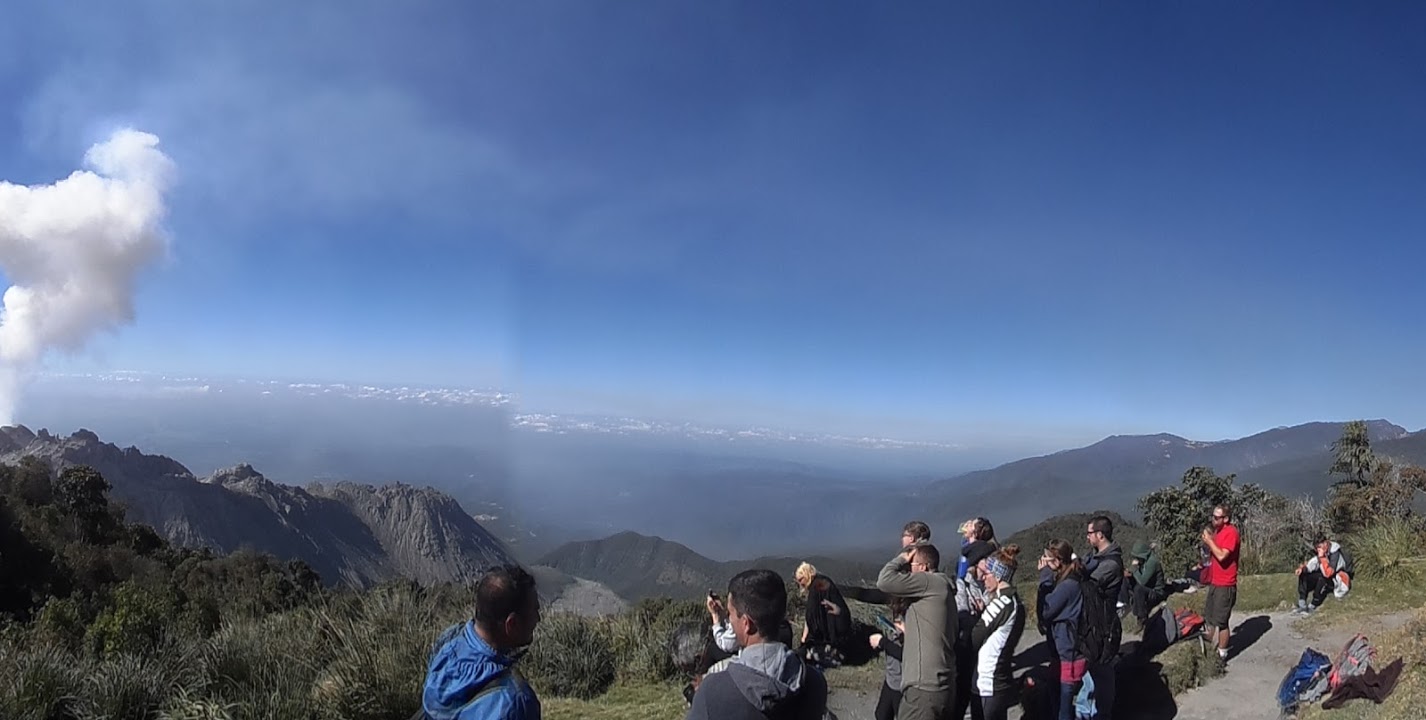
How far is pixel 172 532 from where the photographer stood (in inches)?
3836

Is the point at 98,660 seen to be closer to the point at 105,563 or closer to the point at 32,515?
the point at 105,563

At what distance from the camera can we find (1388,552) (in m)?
10.2

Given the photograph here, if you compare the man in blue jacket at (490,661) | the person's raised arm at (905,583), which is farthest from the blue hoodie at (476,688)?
the person's raised arm at (905,583)

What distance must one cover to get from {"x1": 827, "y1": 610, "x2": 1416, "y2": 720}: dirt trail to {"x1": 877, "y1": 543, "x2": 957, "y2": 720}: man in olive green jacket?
234 cm

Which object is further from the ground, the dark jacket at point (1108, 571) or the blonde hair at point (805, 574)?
the blonde hair at point (805, 574)

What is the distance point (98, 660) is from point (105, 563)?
87.6ft

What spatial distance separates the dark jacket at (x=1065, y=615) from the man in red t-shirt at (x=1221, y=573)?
10.2 ft

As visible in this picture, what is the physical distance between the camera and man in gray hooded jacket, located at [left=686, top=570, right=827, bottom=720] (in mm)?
2285

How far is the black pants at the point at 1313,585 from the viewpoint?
9130 millimetres

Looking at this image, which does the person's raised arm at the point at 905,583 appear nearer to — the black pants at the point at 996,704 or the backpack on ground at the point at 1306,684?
the black pants at the point at 996,704

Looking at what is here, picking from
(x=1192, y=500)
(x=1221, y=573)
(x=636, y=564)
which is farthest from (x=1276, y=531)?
(x=636, y=564)

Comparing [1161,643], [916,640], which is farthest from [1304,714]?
[916,640]

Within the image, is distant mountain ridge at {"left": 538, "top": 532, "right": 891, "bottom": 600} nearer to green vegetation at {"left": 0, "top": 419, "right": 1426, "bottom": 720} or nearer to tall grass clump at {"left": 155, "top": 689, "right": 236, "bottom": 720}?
green vegetation at {"left": 0, "top": 419, "right": 1426, "bottom": 720}

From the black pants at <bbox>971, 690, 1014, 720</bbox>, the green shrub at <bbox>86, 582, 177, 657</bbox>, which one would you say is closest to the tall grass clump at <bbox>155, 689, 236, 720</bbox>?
the green shrub at <bbox>86, 582, 177, 657</bbox>
